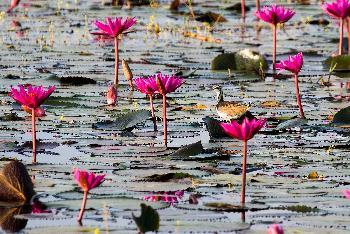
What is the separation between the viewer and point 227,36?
36.5 ft

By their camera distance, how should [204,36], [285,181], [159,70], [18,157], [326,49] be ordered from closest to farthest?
[285,181], [18,157], [159,70], [326,49], [204,36]

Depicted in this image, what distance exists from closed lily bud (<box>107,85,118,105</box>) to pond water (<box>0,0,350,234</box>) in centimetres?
6

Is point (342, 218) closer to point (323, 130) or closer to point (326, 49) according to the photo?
point (323, 130)

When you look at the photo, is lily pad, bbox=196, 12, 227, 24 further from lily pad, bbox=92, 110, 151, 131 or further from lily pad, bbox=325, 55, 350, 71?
lily pad, bbox=92, 110, 151, 131

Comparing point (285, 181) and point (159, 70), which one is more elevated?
point (159, 70)

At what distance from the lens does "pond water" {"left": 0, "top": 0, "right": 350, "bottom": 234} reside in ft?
13.6

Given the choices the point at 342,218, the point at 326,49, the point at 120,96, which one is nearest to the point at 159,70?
the point at 120,96

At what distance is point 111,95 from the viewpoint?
6820 mm

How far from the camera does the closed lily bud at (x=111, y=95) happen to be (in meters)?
6.79

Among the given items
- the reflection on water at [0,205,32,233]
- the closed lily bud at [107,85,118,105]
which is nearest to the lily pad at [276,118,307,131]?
the closed lily bud at [107,85,118,105]

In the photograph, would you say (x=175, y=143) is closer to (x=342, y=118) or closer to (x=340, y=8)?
(x=342, y=118)

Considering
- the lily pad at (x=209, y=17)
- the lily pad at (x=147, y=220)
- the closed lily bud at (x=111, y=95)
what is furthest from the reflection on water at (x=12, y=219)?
the lily pad at (x=209, y=17)

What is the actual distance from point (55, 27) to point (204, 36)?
156 centimetres

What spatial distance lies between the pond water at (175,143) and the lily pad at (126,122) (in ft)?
A: 0.10
